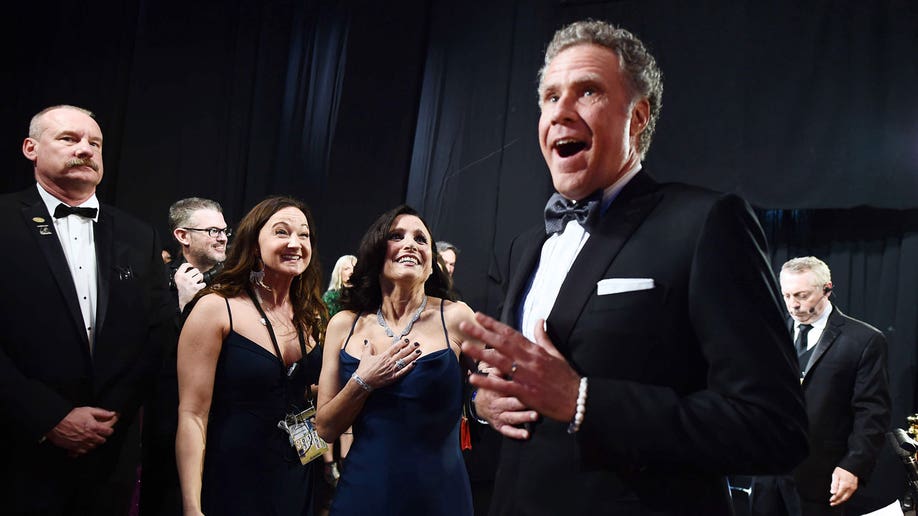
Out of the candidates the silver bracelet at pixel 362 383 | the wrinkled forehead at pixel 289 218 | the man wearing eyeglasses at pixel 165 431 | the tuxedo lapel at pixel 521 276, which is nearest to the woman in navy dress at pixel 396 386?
the silver bracelet at pixel 362 383

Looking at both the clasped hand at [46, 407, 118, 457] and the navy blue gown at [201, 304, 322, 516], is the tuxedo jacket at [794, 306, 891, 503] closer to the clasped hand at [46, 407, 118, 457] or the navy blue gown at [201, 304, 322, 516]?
the navy blue gown at [201, 304, 322, 516]

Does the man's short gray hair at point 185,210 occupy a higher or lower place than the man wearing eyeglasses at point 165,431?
higher

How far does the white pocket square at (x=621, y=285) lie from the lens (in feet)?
4.00

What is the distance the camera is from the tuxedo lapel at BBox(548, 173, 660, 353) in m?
1.28

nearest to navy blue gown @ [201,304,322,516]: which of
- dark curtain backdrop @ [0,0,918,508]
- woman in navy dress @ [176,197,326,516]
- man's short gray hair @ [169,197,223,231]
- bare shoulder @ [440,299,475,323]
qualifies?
woman in navy dress @ [176,197,326,516]

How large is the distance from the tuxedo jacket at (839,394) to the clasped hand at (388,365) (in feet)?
8.75

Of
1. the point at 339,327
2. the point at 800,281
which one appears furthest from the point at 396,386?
the point at 800,281

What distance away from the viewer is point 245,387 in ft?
8.71

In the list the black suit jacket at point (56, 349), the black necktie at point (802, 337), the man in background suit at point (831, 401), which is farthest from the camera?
the black necktie at point (802, 337)

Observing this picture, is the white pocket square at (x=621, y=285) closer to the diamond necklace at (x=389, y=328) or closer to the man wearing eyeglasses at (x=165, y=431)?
the diamond necklace at (x=389, y=328)

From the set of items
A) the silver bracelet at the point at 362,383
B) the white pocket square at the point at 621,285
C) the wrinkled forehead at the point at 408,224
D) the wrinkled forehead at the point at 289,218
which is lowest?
the silver bracelet at the point at 362,383

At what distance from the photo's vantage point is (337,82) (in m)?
5.71

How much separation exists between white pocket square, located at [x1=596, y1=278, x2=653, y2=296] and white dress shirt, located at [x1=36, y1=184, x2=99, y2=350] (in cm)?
210

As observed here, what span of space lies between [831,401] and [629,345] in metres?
3.60
